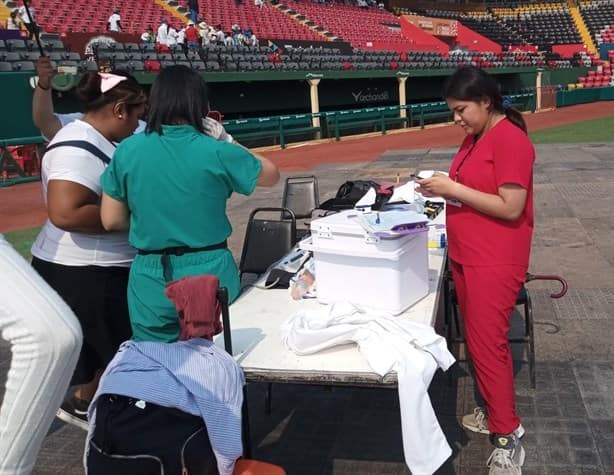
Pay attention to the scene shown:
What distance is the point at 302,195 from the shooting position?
210 inches

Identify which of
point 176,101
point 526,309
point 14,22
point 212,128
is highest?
point 14,22

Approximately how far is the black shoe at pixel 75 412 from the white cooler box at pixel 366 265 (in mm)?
1518

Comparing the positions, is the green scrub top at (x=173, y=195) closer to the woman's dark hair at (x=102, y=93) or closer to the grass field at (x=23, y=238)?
the woman's dark hair at (x=102, y=93)

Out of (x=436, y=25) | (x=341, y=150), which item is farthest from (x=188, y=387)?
(x=436, y=25)

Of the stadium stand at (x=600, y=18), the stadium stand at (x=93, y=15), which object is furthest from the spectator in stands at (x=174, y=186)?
the stadium stand at (x=600, y=18)

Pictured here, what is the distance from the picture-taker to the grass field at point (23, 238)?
7750 millimetres

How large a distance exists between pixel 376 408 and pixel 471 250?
4.30ft

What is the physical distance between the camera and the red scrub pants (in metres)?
2.62

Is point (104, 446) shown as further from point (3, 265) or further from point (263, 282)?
point (263, 282)

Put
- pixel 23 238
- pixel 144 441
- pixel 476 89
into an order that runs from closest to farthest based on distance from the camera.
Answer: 1. pixel 144 441
2. pixel 476 89
3. pixel 23 238

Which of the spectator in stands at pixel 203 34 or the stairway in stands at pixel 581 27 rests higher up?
the spectator in stands at pixel 203 34

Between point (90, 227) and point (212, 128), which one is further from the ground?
point (212, 128)

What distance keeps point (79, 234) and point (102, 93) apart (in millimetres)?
665

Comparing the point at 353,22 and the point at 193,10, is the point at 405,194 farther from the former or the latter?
the point at 353,22
